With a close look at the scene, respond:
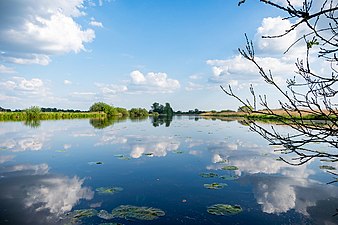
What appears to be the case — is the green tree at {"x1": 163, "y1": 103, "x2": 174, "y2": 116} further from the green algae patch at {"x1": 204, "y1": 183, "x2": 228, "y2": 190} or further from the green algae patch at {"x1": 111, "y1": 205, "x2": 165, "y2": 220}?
the green algae patch at {"x1": 111, "y1": 205, "x2": 165, "y2": 220}

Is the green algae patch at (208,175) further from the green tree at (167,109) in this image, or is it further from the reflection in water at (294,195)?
the green tree at (167,109)

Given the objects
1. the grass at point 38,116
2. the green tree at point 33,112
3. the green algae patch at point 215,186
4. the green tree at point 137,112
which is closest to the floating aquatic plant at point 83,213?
the green algae patch at point 215,186

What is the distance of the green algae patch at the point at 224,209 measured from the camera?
5.22 metres

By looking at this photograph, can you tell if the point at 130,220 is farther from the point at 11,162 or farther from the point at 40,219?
the point at 11,162

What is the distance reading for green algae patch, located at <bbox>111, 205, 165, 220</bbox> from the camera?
4949 millimetres

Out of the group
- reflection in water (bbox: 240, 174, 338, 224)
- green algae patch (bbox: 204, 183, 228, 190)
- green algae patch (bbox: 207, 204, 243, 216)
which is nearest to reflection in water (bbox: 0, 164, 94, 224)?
green algae patch (bbox: 207, 204, 243, 216)

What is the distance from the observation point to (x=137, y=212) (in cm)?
514

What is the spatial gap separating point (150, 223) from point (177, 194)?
1.82m

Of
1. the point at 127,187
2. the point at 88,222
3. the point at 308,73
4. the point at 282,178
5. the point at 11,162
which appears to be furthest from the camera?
the point at 11,162

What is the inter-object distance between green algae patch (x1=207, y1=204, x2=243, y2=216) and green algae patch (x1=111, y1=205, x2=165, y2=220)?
3.50 feet

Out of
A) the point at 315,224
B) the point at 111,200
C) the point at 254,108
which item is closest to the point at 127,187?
the point at 111,200

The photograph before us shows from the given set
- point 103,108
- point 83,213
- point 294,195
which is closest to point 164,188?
point 83,213

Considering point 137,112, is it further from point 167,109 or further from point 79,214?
point 79,214

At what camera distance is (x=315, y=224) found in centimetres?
483
